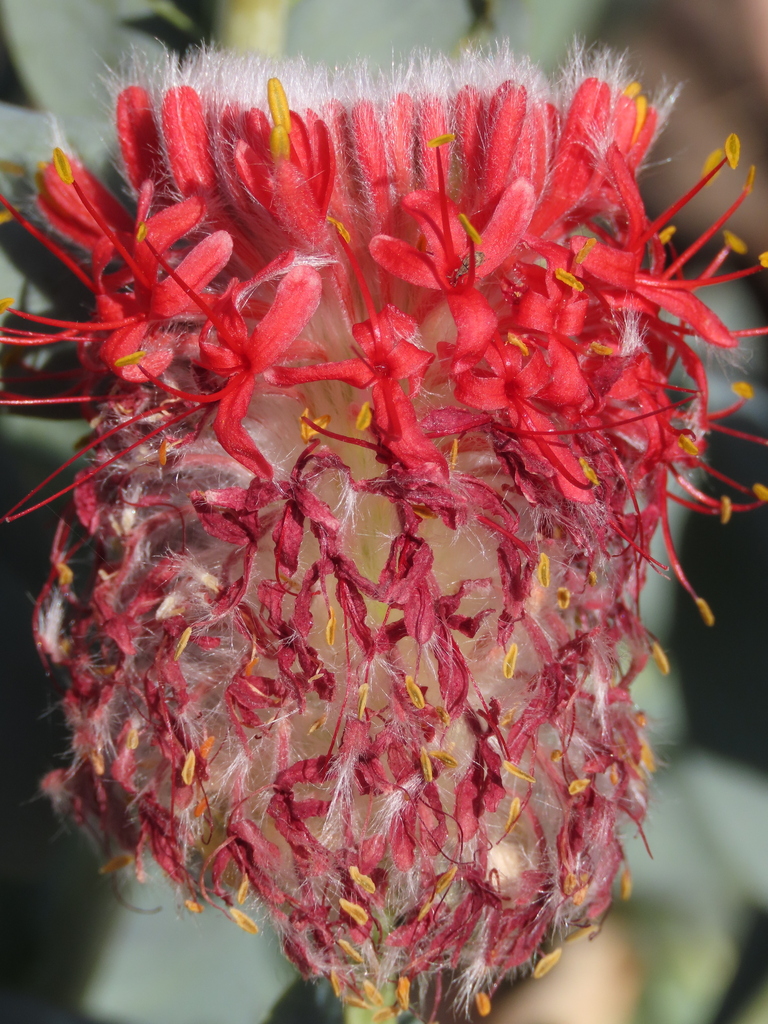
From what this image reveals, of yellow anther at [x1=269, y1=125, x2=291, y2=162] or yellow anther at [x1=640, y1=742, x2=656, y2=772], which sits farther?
yellow anther at [x1=640, y1=742, x2=656, y2=772]

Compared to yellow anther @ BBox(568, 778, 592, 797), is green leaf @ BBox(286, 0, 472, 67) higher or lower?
higher

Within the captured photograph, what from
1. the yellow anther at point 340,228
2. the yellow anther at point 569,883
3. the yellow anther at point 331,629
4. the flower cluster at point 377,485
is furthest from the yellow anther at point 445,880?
the yellow anther at point 340,228

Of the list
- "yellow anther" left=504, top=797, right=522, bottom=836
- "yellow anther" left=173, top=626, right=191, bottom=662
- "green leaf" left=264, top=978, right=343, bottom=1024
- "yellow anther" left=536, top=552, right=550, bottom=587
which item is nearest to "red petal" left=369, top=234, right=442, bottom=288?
"yellow anther" left=536, top=552, right=550, bottom=587

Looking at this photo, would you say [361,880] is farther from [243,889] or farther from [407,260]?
[407,260]

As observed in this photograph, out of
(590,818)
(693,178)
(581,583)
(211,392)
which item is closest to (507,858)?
(590,818)

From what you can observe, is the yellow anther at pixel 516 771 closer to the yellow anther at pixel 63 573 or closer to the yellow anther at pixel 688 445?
the yellow anther at pixel 688 445

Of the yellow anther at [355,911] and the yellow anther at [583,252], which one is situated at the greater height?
the yellow anther at [583,252]

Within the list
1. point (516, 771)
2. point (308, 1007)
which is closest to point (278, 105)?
point (516, 771)

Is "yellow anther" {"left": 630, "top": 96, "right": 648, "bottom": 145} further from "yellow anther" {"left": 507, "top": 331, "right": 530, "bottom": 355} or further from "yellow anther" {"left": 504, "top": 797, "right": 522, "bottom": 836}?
"yellow anther" {"left": 504, "top": 797, "right": 522, "bottom": 836}

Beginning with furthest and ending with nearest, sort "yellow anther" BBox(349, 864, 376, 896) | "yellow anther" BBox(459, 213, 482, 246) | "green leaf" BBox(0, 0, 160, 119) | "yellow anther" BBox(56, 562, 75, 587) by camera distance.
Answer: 1. "green leaf" BBox(0, 0, 160, 119)
2. "yellow anther" BBox(56, 562, 75, 587)
3. "yellow anther" BBox(349, 864, 376, 896)
4. "yellow anther" BBox(459, 213, 482, 246)
